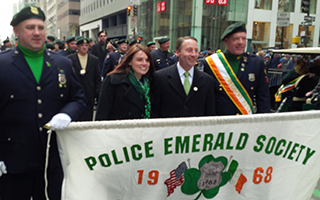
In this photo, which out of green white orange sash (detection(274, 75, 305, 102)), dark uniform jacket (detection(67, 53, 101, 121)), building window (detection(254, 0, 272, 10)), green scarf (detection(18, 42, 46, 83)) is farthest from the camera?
building window (detection(254, 0, 272, 10))

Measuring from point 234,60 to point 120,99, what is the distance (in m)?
1.48

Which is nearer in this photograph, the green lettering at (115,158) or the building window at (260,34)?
the green lettering at (115,158)

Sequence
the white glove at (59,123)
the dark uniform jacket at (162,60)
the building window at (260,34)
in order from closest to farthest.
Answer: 1. the white glove at (59,123)
2. the dark uniform jacket at (162,60)
3. the building window at (260,34)

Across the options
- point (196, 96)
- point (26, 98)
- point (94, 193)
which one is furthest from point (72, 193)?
point (196, 96)

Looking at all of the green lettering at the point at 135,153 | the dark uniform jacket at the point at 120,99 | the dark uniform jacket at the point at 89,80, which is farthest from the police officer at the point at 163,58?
the green lettering at the point at 135,153

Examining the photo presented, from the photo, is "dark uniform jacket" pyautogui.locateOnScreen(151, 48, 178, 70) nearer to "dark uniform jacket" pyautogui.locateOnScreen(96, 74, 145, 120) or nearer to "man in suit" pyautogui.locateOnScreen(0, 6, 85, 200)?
"dark uniform jacket" pyautogui.locateOnScreen(96, 74, 145, 120)

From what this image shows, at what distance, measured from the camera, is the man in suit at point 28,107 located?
2381 mm

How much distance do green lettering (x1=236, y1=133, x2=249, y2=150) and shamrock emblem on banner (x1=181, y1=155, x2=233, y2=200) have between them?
0.16 m

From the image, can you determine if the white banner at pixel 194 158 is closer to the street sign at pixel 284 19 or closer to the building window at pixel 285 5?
the street sign at pixel 284 19

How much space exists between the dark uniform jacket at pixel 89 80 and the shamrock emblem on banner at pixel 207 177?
3.90 m

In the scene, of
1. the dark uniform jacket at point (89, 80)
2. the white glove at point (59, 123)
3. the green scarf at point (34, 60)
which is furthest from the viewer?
the dark uniform jacket at point (89, 80)

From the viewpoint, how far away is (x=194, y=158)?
260 cm

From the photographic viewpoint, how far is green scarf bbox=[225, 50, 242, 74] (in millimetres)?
3772

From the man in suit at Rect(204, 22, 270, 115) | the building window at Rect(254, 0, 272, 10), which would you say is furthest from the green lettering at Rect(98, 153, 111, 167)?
the building window at Rect(254, 0, 272, 10)
